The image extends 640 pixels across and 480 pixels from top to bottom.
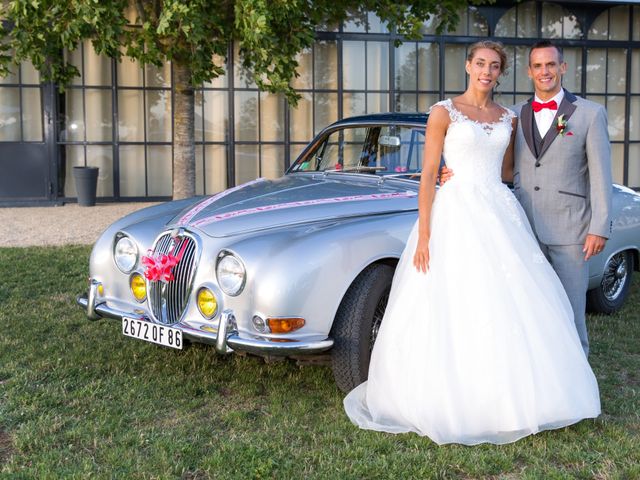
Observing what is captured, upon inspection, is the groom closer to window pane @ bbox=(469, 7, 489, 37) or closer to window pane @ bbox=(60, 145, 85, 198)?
window pane @ bbox=(60, 145, 85, 198)

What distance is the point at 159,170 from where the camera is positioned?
14.6 meters

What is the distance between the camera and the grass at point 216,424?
3379mm

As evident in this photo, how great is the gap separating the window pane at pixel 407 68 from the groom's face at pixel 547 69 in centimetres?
1160

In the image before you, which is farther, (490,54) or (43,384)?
(43,384)

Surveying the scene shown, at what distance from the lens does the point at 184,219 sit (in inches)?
174

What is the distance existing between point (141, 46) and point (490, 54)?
5864 mm

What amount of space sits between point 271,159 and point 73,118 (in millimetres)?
3683

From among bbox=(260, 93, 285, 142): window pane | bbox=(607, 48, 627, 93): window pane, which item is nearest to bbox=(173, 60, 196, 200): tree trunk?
bbox=(260, 93, 285, 142): window pane

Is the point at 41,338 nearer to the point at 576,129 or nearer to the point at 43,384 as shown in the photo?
the point at 43,384

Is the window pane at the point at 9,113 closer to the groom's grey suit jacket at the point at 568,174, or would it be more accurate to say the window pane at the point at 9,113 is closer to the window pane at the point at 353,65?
the window pane at the point at 353,65

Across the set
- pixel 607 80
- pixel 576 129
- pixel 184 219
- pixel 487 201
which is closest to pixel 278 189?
pixel 184 219

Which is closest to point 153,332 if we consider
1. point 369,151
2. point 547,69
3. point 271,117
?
point 369,151

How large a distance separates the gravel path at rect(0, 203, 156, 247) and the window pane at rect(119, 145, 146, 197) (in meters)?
0.45

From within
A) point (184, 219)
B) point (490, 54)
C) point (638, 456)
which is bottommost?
point (638, 456)
